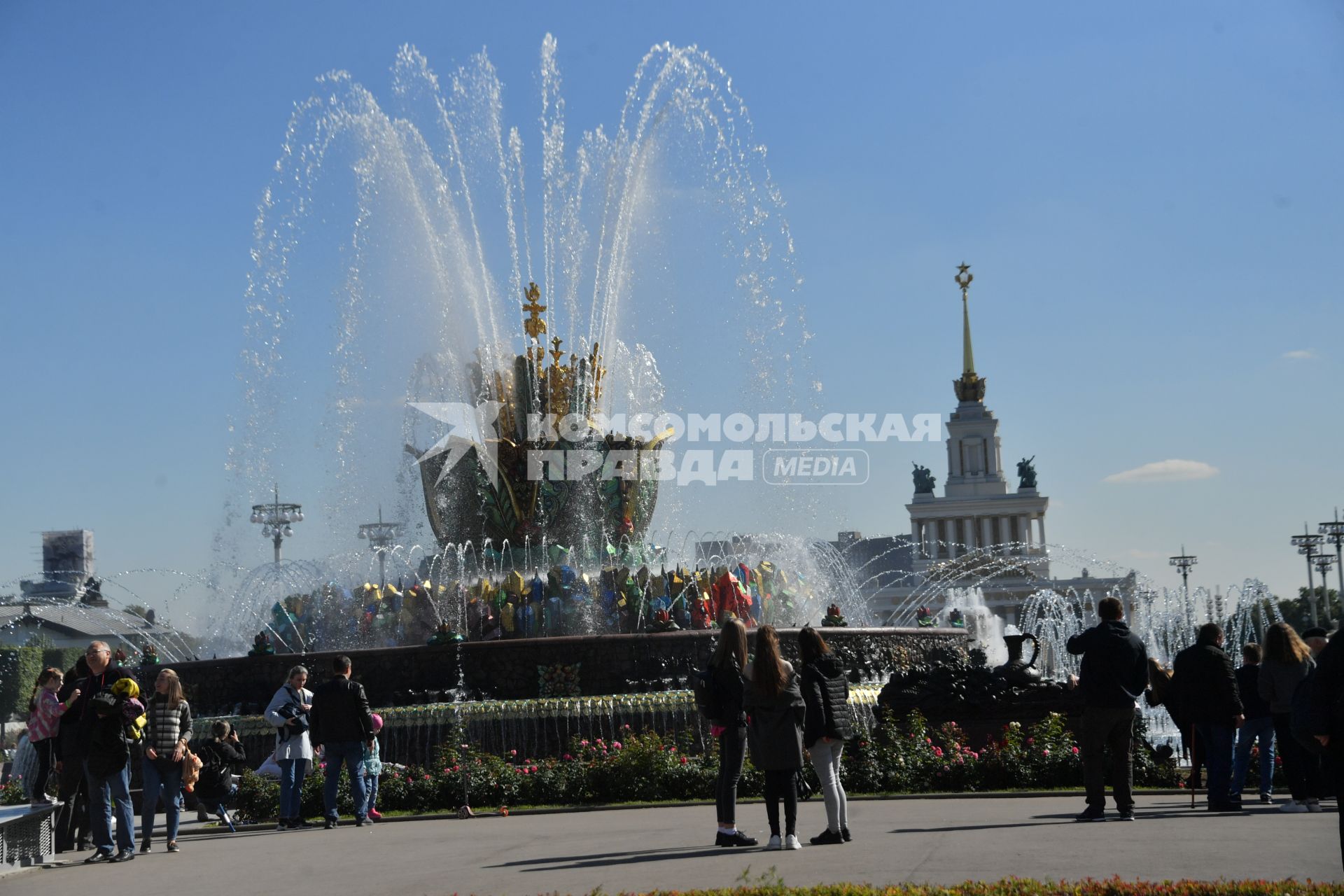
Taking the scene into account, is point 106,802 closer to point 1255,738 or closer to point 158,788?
point 158,788

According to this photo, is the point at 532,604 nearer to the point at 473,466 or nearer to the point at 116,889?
the point at 473,466

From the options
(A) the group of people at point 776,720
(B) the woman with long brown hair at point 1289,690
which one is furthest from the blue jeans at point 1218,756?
(A) the group of people at point 776,720

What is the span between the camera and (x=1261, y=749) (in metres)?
11.4

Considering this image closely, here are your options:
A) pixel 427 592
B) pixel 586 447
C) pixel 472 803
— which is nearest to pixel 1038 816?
pixel 472 803

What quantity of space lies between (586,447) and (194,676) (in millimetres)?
7317

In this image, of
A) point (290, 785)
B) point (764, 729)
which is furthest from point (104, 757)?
point (764, 729)

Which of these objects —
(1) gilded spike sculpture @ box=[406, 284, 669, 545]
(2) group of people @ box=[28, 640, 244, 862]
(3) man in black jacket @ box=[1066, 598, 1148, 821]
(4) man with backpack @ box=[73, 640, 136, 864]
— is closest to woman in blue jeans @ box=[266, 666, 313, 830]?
(2) group of people @ box=[28, 640, 244, 862]

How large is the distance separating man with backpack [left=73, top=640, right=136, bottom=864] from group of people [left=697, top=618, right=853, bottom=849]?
14.6 feet

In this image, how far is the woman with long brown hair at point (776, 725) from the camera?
955cm

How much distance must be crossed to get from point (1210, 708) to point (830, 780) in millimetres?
3332

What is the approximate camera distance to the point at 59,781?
1153 centimetres

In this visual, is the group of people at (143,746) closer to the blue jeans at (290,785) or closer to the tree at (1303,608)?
the blue jeans at (290,785)

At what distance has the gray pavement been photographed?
8.19m

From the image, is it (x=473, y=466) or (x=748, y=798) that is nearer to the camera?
(x=748, y=798)
